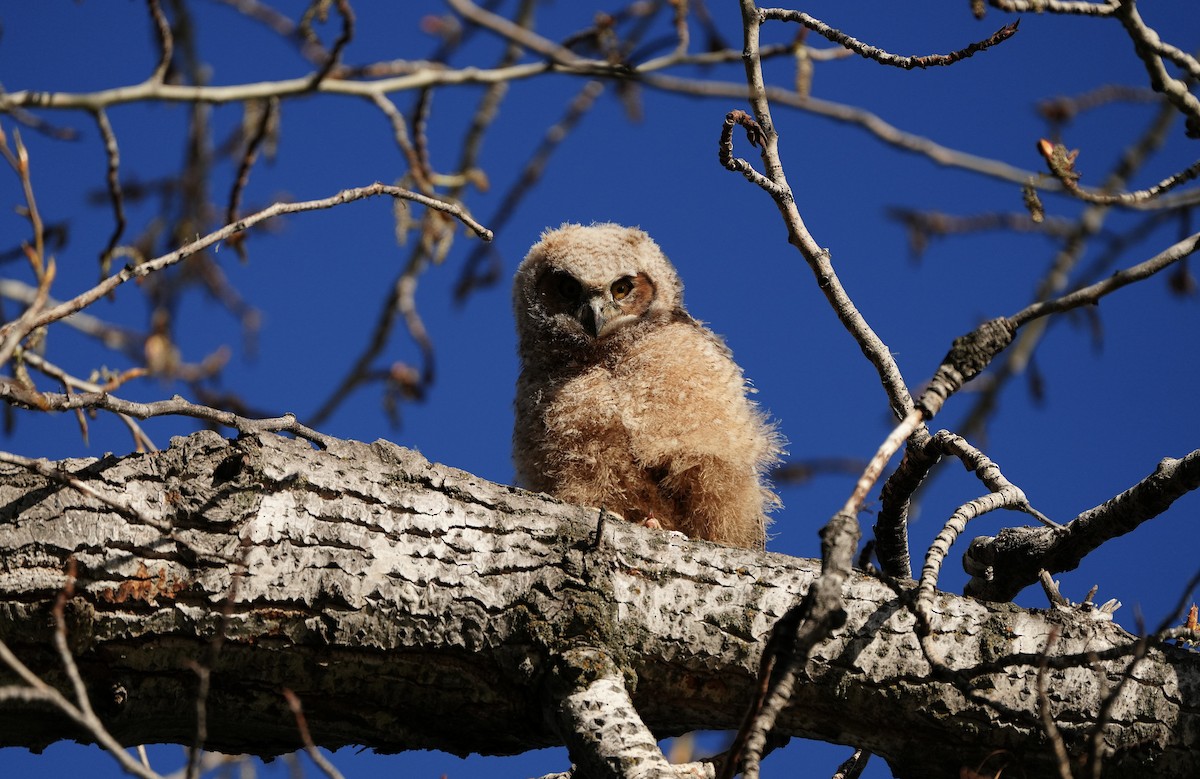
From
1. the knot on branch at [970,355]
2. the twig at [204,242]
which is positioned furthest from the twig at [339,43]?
the knot on branch at [970,355]

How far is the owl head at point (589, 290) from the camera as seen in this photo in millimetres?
4566

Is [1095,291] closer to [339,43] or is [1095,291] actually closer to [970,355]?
[970,355]

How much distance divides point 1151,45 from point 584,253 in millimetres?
2792

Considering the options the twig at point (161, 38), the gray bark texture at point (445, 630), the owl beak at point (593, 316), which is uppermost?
the owl beak at point (593, 316)

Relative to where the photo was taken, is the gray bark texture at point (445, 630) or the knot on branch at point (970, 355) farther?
the gray bark texture at point (445, 630)

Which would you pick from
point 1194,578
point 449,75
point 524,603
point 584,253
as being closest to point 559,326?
point 584,253

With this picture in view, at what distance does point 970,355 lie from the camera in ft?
6.84

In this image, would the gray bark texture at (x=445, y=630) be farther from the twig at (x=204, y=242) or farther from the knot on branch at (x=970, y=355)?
the knot on branch at (x=970, y=355)

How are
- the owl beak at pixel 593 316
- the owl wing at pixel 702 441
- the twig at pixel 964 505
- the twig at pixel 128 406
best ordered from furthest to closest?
the owl beak at pixel 593 316 < the owl wing at pixel 702 441 < the twig at pixel 964 505 < the twig at pixel 128 406

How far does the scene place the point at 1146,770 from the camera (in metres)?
2.65

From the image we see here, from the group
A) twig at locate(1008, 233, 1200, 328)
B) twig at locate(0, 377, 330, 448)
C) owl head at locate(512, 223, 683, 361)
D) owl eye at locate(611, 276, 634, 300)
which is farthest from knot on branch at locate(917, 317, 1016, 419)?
owl eye at locate(611, 276, 634, 300)

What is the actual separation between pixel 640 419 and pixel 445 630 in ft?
4.92

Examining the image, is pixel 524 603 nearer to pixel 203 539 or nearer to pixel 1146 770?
pixel 203 539

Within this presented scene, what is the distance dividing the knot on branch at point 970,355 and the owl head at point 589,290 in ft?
8.02
